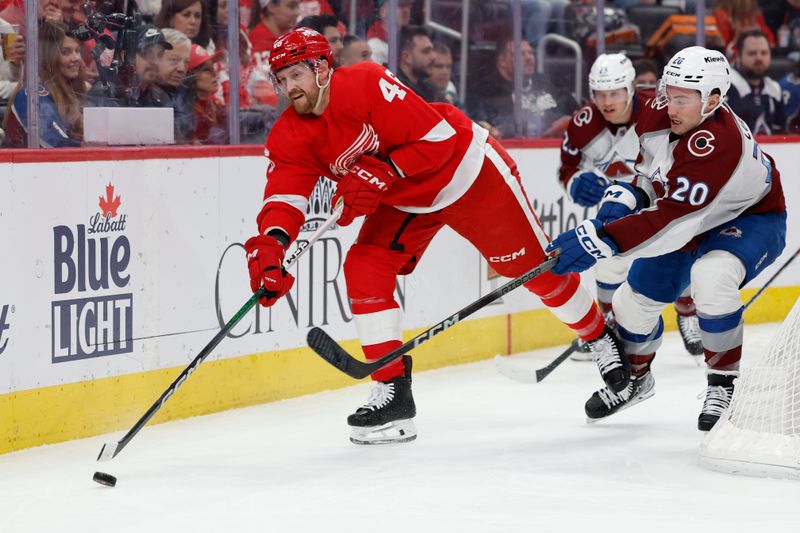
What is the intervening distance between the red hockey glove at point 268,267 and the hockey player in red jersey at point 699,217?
72 cm

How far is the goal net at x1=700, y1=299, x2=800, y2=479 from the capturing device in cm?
322

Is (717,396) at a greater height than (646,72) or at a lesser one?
lesser

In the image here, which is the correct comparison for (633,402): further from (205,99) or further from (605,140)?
(205,99)

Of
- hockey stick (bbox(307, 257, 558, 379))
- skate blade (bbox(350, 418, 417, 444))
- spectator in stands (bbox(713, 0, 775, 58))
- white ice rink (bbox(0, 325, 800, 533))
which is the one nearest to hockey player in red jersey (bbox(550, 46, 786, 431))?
hockey stick (bbox(307, 257, 558, 379))

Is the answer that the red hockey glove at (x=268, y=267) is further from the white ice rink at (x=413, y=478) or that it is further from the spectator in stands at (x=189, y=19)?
the spectator in stands at (x=189, y=19)

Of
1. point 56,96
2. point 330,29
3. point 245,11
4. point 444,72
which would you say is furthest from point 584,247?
point 444,72

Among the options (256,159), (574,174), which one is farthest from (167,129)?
(574,174)

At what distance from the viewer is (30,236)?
3.66 meters

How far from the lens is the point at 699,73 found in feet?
11.3

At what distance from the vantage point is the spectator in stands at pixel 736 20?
6.62m

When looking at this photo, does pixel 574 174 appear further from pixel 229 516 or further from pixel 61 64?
pixel 229 516

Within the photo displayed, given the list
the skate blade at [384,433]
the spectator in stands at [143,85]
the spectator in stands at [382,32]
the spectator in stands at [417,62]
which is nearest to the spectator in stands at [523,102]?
the spectator in stands at [417,62]

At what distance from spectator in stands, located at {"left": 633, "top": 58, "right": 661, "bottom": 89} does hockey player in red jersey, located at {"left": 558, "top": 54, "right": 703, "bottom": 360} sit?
1209 mm

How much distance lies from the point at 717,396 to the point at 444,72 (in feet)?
7.51
